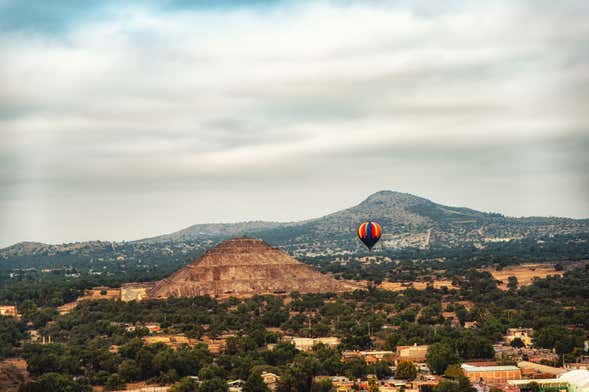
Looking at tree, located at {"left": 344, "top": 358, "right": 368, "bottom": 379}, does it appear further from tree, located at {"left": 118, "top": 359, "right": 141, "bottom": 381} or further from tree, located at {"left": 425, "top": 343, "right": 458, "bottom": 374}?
tree, located at {"left": 118, "top": 359, "right": 141, "bottom": 381}

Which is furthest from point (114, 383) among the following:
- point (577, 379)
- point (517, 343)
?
point (517, 343)

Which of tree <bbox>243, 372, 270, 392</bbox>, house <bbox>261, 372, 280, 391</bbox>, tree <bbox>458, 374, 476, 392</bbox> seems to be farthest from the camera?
house <bbox>261, 372, 280, 391</bbox>

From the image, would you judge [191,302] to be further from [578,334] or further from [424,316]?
[578,334]

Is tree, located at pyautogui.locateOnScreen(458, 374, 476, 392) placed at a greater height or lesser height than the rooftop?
lesser

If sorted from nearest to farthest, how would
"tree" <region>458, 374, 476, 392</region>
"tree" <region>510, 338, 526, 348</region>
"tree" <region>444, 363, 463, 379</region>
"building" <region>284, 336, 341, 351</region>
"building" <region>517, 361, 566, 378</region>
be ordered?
"tree" <region>458, 374, 476, 392</region> → "building" <region>517, 361, 566, 378</region> → "tree" <region>444, 363, 463, 379</region> → "building" <region>284, 336, 341, 351</region> → "tree" <region>510, 338, 526, 348</region>

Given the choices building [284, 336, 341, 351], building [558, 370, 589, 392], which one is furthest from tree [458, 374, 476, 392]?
building [284, 336, 341, 351]

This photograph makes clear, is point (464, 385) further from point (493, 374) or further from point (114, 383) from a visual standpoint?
point (114, 383)
